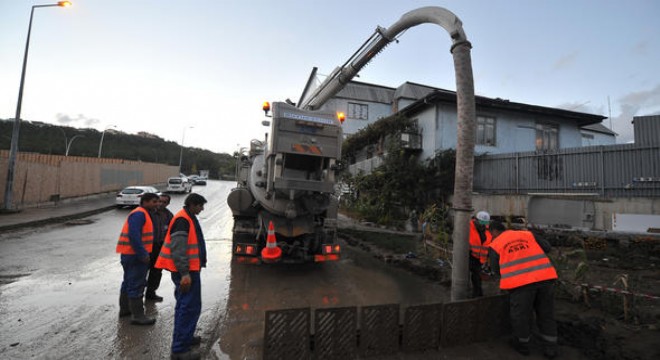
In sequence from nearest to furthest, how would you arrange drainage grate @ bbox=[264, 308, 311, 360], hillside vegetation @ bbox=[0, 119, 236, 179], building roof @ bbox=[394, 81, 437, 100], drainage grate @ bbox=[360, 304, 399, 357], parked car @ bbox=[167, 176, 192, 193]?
drainage grate @ bbox=[264, 308, 311, 360] < drainage grate @ bbox=[360, 304, 399, 357] < building roof @ bbox=[394, 81, 437, 100] < parked car @ bbox=[167, 176, 192, 193] < hillside vegetation @ bbox=[0, 119, 236, 179]

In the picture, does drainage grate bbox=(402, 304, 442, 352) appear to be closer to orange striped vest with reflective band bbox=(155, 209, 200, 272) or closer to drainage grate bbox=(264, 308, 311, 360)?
drainage grate bbox=(264, 308, 311, 360)

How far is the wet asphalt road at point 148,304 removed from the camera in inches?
140

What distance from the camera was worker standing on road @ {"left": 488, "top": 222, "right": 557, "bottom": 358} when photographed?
11.8 feet

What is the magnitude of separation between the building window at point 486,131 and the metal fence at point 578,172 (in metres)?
2.77

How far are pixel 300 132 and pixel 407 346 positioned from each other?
3944 mm

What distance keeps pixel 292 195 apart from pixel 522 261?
3788 mm

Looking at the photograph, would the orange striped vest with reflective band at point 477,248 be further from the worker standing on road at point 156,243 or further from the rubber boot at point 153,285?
the rubber boot at point 153,285

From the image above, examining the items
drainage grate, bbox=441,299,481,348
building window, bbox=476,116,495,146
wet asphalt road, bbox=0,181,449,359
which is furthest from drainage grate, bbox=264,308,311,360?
building window, bbox=476,116,495,146

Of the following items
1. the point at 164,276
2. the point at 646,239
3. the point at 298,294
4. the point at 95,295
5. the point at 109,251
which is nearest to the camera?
the point at 95,295

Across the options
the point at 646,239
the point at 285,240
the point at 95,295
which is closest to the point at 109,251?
the point at 95,295

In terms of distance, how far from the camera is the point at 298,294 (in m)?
5.48

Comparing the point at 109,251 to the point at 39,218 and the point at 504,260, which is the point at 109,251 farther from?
the point at 504,260

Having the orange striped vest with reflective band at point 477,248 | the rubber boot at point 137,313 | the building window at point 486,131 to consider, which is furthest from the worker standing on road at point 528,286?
the building window at point 486,131

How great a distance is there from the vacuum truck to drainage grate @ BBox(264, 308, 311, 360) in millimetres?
2776
